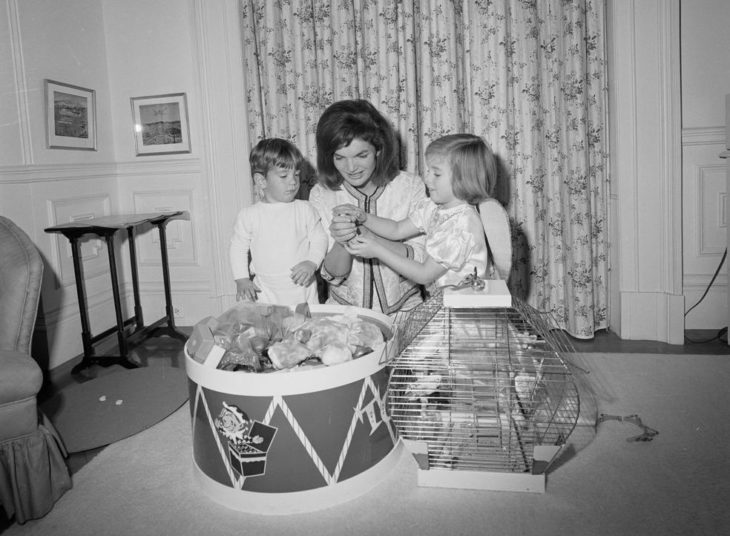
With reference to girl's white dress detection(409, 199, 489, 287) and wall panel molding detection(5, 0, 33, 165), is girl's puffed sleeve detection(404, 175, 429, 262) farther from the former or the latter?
wall panel molding detection(5, 0, 33, 165)

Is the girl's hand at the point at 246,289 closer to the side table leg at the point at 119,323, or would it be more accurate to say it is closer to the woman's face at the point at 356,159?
the woman's face at the point at 356,159

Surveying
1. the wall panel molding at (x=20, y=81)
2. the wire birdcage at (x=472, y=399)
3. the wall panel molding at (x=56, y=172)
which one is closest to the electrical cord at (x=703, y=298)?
the wire birdcage at (x=472, y=399)

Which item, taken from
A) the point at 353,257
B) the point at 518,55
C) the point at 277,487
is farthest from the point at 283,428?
the point at 518,55

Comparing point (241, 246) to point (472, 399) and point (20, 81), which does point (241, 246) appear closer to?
point (472, 399)

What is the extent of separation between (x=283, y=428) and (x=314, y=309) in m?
0.69

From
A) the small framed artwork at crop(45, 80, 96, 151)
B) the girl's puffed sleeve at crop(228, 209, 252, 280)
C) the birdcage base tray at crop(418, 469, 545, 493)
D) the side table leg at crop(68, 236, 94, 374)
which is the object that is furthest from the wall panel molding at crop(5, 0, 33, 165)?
the birdcage base tray at crop(418, 469, 545, 493)

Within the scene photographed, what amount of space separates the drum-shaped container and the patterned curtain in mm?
1796

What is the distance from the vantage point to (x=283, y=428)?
1.83 meters

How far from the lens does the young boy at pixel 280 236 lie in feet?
9.14

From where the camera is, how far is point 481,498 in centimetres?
193

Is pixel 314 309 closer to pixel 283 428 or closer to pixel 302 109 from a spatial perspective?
pixel 283 428

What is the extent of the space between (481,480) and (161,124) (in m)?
3.02

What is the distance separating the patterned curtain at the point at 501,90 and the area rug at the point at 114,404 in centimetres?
148

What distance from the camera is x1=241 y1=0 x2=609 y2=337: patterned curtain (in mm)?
3305
